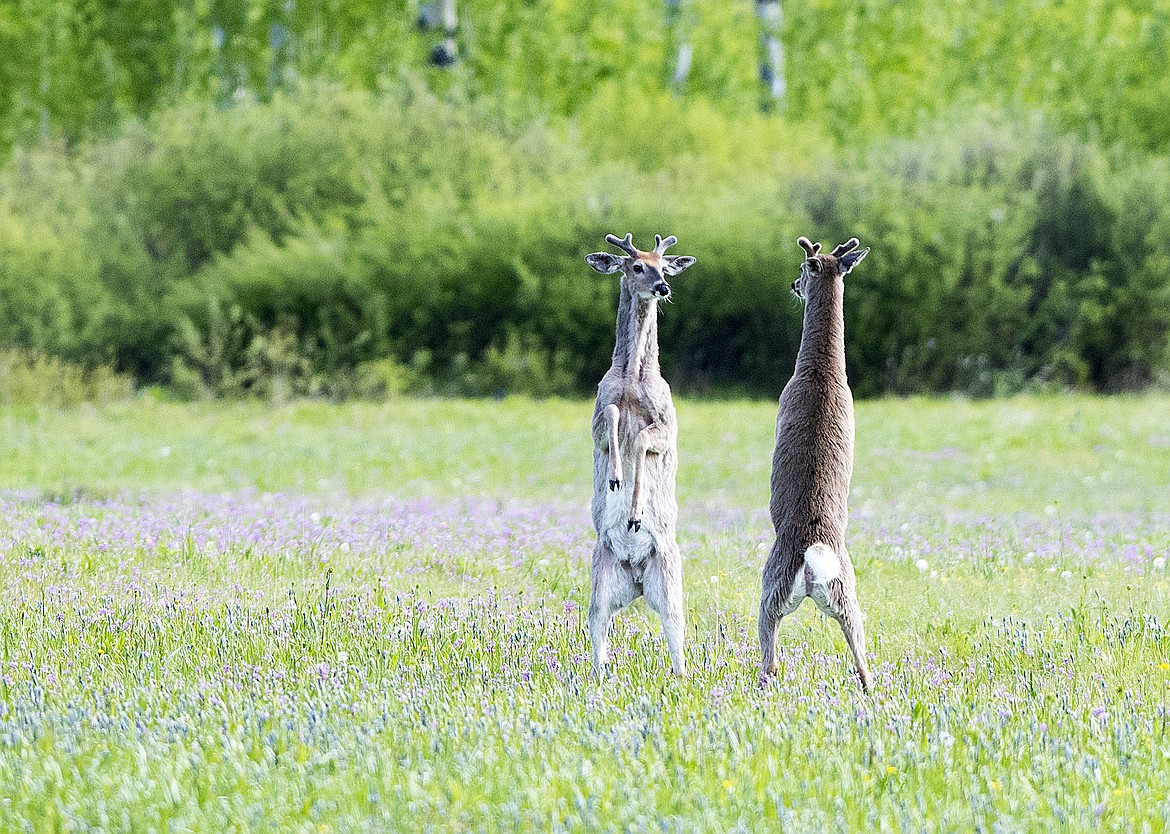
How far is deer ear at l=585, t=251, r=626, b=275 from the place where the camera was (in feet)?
19.6

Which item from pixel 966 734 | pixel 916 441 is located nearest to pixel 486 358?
pixel 916 441

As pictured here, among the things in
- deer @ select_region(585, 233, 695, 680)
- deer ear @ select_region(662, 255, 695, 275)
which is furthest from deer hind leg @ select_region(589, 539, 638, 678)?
deer ear @ select_region(662, 255, 695, 275)

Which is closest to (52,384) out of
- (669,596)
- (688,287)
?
(688,287)

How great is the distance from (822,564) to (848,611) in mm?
205

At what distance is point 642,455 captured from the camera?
578 centimetres

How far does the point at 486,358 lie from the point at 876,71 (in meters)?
19.4

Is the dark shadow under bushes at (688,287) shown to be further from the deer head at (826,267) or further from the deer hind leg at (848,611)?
the deer hind leg at (848,611)

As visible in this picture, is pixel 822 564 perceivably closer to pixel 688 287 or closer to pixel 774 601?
pixel 774 601

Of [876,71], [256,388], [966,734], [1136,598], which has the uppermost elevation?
[876,71]

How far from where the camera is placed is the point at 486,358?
76.7ft

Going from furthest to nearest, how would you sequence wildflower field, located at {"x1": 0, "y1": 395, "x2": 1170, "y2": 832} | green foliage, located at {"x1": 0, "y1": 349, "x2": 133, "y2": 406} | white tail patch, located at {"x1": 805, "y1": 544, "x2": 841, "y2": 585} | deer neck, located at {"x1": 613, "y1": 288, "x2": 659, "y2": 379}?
green foliage, located at {"x1": 0, "y1": 349, "x2": 133, "y2": 406} < deer neck, located at {"x1": 613, "y1": 288, "x2": 659, "y2": 379} < white tail patch, located at {"x1": 805, "y1": 544, "x2": 841, "y2": 585} < wildflower field, located at {"x1": 0, "y1": 395, "x2": 1170, "y2": 832}

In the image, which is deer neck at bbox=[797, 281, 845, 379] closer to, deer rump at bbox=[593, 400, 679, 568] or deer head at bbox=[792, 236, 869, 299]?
deer head at bbox=[792, 236, 869, 299]

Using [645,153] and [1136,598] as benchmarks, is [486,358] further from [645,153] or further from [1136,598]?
[1136,598]

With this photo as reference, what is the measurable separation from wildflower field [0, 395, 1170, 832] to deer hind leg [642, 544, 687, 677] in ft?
0.52
